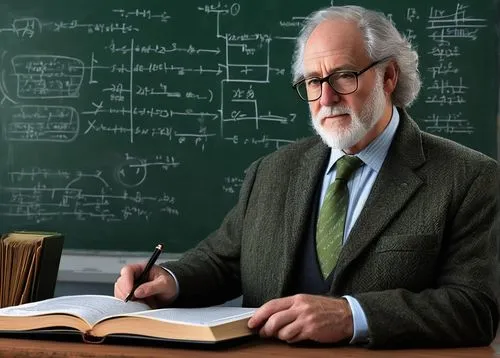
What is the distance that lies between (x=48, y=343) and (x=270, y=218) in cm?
86

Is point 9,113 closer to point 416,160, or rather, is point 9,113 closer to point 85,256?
point 85,256

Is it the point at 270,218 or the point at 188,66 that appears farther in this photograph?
the point at 188,66

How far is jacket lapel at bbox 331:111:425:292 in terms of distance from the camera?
207 centimetres

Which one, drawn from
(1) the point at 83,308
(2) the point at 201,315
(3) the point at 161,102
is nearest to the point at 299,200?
(2) the point at 201,315

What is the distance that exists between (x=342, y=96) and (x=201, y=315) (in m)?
0.82

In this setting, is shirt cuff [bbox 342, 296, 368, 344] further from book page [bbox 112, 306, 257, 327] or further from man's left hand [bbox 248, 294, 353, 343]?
book page [bbox 112, 306, 257, 327]

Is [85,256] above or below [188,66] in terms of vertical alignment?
below

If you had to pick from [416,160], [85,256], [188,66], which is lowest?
[85,256]

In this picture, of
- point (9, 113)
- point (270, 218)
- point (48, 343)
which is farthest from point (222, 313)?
point (9, 113)

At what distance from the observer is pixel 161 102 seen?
12.1 feet

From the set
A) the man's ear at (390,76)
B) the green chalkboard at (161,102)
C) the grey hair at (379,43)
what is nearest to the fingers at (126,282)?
the grey hair at (379,43)

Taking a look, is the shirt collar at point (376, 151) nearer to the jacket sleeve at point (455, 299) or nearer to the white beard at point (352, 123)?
the white beard at point (352, 123)

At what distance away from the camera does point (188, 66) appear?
12.0 feet

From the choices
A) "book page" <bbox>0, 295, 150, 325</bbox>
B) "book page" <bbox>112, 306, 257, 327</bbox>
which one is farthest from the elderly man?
"book page" <bbox>112, 306, 257, 327</bbox>
